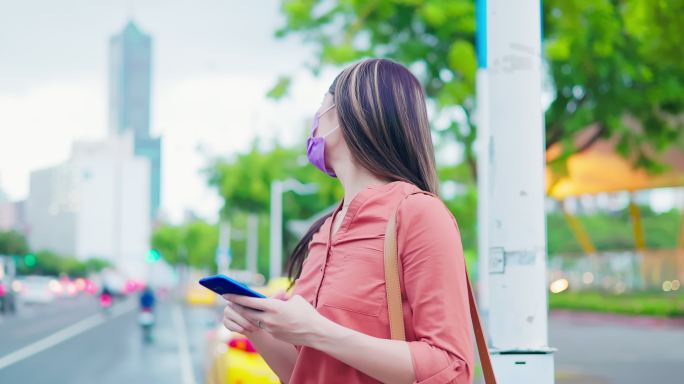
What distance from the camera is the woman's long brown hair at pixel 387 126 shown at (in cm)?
195

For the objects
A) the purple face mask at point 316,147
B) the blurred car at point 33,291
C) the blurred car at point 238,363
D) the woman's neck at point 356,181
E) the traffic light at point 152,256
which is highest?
the purple face mask at point 316,147

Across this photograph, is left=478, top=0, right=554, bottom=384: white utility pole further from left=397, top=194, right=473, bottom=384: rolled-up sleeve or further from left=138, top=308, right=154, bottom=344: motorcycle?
left=138, top=308, right=154, bottom=344: motorcycle

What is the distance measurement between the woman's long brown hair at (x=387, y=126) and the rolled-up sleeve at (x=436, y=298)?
0.23 metres

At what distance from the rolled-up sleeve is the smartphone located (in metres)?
0.29

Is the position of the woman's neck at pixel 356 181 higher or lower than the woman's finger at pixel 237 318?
higher

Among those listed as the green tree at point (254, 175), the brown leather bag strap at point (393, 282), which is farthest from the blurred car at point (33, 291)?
the brown leather bag strap at point (393, 282)

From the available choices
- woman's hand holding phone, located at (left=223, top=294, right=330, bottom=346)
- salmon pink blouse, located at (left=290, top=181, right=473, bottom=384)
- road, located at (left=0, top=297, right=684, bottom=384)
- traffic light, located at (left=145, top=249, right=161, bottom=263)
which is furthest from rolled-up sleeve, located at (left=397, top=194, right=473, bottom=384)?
traffic light, located at (left=145, top=249, right=161, bottom=263)

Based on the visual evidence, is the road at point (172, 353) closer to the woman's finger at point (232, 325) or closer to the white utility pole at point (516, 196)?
the white utility pole at point (516, 196)

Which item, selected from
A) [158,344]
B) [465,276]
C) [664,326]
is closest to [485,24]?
[465,276]

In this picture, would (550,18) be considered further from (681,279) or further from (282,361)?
(681,279)

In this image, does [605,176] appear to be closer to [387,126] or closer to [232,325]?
[387,126]

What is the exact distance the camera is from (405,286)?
68.9 inches

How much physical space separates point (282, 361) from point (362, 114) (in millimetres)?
615

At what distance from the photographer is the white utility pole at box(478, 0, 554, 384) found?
316 cm
